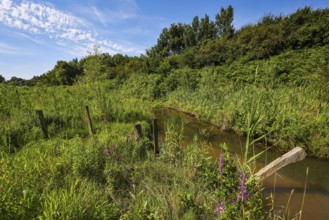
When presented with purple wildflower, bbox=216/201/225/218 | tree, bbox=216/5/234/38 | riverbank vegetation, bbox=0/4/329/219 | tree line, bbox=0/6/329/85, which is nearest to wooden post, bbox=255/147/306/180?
riverbank vegetation, bbox=0/4/329/219

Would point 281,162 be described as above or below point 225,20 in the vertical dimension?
below

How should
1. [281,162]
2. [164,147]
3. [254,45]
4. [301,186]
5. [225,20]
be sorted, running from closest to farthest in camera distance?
[281,162], [301,186], [164,147], [254,45], [225,20]

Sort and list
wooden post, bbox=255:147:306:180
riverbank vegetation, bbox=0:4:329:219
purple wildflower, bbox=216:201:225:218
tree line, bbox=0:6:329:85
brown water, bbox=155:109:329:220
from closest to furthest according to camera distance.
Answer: purple wildflower, bbox=216:201:225:218
riverbank vegetation, bbox=0:4:329:219
wooden post, bbox=255:147:306:180
brown water, bbox=155:109:329:220
tree line, bbox=0:6:329:85

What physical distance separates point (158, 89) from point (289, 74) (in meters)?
9.69

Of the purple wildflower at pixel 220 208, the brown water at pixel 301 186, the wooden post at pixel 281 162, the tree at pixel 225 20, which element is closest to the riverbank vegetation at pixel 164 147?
the purple wildflower at pixel 220 208

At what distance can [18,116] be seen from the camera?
5.58m

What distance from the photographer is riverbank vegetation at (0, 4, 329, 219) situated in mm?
2068

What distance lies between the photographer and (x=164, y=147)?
13.9ft

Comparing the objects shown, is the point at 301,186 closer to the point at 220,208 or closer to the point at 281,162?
the point at 281,162

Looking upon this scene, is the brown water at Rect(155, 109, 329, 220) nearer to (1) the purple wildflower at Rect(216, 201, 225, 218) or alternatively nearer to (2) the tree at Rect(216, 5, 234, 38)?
(1) the purple wildflower at Rect(216, 201, 225, 218)

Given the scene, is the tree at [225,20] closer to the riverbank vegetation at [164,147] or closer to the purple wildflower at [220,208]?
the riverbank vegetation at [164,147]

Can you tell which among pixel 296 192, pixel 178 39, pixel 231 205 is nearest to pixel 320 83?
pixel 296 192

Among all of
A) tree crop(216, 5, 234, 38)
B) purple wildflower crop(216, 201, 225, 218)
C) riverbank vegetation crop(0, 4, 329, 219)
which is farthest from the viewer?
tree crop(216, 5, 234, 38)

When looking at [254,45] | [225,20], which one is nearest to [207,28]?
[225,20]
